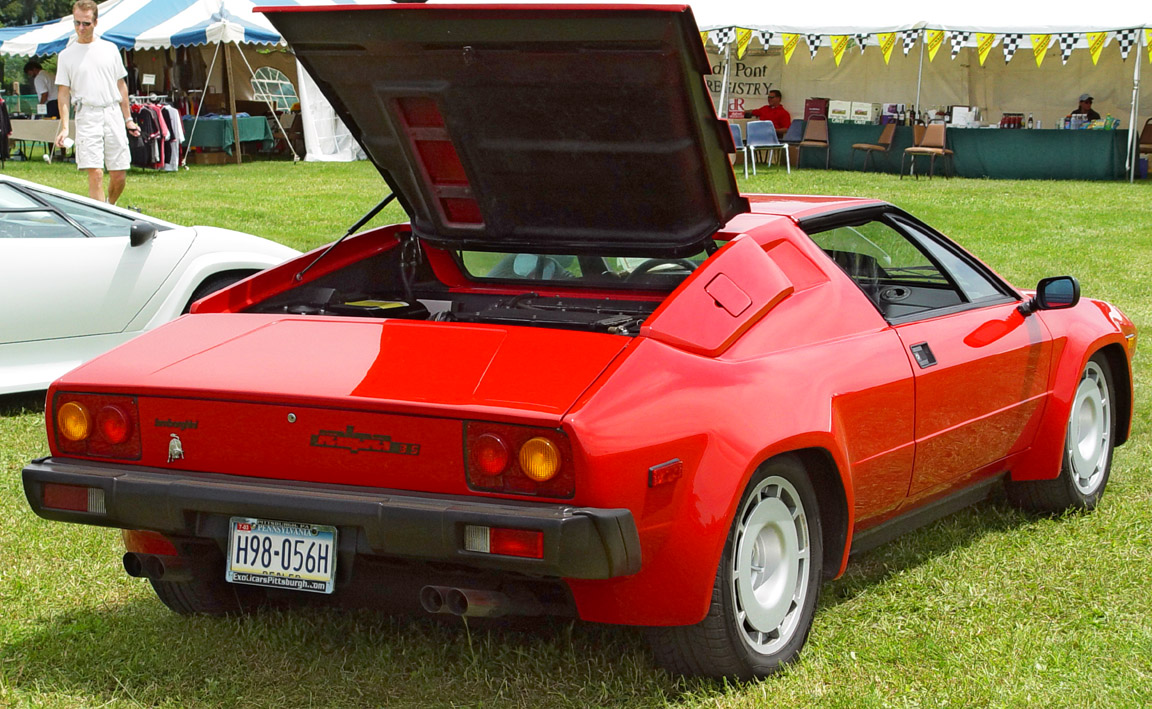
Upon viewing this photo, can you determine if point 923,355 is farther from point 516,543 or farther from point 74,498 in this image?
point 74,498

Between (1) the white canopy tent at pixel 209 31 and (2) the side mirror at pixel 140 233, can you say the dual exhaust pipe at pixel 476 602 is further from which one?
(1) the white canopy tent at pixel 209 31

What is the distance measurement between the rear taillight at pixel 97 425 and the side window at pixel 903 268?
7.36 feet

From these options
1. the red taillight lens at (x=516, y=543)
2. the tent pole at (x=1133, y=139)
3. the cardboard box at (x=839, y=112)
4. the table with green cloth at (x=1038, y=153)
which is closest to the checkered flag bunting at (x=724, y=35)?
the cardboard box at (x=839, y=112)

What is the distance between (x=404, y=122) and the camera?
400 cm

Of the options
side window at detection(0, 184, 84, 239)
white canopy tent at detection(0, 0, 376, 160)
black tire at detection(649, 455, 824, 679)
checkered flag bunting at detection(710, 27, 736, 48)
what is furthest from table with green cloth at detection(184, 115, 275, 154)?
black tire at detection(649, 455, 824, 679)

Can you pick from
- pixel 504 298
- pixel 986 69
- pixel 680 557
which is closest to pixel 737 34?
pixel 986 69

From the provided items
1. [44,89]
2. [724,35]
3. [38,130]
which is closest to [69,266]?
[724,35]

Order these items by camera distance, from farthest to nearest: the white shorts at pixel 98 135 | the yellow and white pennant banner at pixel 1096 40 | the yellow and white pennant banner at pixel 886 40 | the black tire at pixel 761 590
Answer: the yellow and white pennant banner at pixel 886 40, the yellow and white pennant banner at pixel 1096 40, the white shorts at pixel 98 135, the black tire at pixel 761 590

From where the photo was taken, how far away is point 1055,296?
15.0 feet

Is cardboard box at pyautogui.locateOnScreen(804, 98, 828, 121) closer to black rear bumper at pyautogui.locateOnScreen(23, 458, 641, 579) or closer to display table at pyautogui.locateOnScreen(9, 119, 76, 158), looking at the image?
display table at pyautogui.locateOnScreen(9, 119, 76, 158)

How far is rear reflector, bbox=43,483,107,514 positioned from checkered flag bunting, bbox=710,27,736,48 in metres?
20.3

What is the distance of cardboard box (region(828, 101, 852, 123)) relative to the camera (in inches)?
947

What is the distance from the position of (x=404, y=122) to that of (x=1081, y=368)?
8.57 feet

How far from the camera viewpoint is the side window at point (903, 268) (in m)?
4.44
